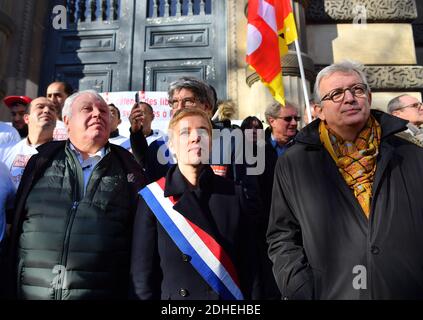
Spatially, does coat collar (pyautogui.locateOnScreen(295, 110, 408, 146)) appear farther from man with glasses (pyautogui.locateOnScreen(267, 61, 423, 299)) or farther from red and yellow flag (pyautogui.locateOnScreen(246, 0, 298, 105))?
red and yellow flag (pyautogui.locateOnScreen(246, 0, 298, 105))

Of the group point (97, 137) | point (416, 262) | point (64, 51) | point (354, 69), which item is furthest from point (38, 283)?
point (64, 51)

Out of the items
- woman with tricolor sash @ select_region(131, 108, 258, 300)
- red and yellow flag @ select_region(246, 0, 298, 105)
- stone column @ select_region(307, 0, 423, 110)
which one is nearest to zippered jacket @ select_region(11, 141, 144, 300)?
woman with tricolor sash @ select_region(131, 108, 258, 300)

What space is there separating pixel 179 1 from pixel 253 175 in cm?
481

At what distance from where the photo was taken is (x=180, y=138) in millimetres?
1997

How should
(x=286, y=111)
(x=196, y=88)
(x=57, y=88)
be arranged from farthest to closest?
1. (x=57, y=88)
2. (x=286, y=111)
3. (x=196, y=88)

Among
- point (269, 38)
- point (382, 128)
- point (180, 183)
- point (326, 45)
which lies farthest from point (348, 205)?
point (326, 45)

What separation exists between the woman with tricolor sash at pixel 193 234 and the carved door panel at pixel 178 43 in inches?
158

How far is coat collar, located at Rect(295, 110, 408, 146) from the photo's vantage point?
66.8 inches

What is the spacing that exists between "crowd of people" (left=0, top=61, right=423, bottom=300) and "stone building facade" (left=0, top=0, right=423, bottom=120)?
11.7 ft

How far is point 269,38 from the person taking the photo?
421 cm

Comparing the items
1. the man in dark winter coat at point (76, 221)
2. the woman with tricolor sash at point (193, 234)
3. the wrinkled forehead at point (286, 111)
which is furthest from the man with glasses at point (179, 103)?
the wrinkled forehead at point (286, 111)

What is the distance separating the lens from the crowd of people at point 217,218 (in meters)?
1.53

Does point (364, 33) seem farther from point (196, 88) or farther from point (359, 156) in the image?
point (359, 156)

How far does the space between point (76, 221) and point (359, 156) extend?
4.52 feet
